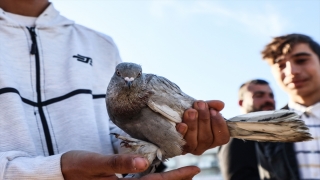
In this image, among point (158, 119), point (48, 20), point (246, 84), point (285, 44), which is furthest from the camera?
point (246, 84)

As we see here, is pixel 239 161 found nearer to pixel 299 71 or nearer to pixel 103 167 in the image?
pixel 299 71

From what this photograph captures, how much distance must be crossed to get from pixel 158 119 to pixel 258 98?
3.87m

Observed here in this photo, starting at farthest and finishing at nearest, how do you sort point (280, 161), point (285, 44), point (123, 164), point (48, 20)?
1. point (285, 44)
2. point (280, 161)
3. point (48, 20)
4. point (123, 164)

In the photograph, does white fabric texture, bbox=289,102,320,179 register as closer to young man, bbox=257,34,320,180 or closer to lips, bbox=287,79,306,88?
young man, bbox=257,34,320,180

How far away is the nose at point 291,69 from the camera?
4902mm

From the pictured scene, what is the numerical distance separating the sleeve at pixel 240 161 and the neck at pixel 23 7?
2940 mm

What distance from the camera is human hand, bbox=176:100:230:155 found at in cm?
257

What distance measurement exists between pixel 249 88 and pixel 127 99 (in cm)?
400

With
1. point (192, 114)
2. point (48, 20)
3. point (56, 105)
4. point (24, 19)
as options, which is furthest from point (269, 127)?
point (24, 19)

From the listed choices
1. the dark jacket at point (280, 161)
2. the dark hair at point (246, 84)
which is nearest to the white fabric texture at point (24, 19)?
the dark jacket at point (280, 161)

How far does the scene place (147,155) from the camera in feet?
7.55

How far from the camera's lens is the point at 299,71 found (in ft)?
16.1

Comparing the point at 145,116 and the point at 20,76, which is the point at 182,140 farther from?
the point at 20,76

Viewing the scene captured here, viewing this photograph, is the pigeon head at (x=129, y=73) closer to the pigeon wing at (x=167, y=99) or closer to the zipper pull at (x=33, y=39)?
the pigeon wing at (x=167, y=99)
